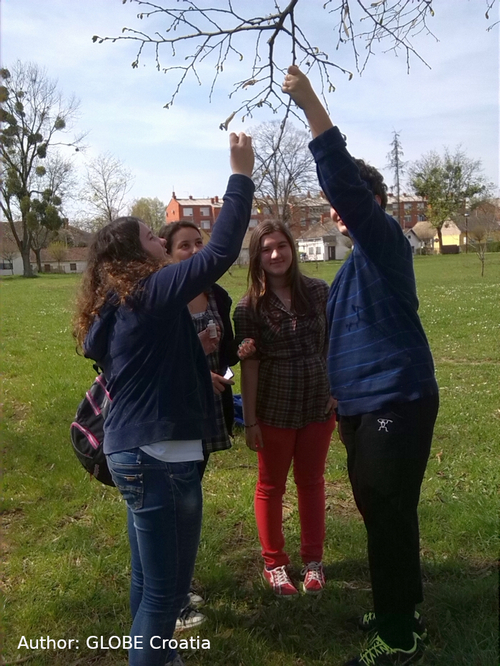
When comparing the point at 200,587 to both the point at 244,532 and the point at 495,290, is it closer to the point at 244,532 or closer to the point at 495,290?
the point at 244,532

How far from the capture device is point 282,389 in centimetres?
296

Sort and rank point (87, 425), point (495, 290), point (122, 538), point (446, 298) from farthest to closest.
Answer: point (495, 290)
point (446, 298)
point (122, 538)
point (87, 425)

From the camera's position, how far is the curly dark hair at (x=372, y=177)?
219 cm

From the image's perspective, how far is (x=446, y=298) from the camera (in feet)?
54.4

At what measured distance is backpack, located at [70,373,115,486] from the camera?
7.92 ft

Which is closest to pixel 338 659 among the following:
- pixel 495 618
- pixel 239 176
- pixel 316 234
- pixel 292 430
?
pixel 495 618

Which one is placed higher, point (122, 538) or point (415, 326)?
point (415, 326)

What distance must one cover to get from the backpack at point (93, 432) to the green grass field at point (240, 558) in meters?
0.42

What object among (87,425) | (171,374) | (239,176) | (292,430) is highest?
(239,176)

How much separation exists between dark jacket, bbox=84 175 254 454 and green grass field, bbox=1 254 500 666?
1.81 ft

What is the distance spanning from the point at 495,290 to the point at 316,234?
174 feet

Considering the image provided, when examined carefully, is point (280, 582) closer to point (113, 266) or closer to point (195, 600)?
point (195, 600)

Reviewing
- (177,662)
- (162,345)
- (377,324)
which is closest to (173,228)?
(162,345)

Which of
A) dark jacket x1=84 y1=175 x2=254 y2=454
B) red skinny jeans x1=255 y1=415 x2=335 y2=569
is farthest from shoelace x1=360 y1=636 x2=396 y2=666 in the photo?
dark jacket x1=84 y1=175 x2=254 y2=454
